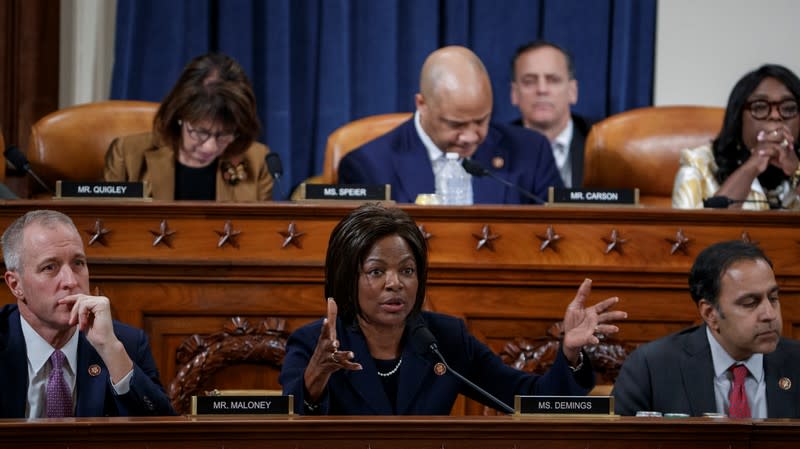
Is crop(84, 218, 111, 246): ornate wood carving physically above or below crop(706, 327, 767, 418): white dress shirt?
above

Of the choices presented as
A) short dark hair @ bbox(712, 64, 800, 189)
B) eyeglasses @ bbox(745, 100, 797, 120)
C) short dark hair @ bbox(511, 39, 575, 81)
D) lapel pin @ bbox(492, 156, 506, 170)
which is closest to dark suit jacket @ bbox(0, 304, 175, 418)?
lapel pin @ bbox(492, 156, 506, 170)

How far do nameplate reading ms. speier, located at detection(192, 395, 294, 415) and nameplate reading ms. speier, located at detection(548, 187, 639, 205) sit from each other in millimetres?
1522

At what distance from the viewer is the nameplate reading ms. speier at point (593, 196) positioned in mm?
3656

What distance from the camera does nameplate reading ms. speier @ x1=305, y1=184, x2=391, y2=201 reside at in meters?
3.63

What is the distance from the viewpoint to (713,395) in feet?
10.3

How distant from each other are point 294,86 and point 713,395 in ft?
9.49

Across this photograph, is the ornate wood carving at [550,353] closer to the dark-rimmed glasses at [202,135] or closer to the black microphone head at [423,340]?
the black microphone head at [423,340]

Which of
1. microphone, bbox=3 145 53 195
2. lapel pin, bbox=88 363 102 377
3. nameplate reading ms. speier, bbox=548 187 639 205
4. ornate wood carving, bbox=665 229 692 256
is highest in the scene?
microphone, bbox=3 145 53 195

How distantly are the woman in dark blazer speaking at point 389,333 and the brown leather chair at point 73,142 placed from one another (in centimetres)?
189

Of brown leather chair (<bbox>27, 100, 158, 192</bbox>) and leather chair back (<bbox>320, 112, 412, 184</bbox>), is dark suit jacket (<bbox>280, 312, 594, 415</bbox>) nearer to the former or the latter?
leather chair back (<bbox>320, 112, 412, 184</bbox>)

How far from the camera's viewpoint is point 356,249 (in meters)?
2.87

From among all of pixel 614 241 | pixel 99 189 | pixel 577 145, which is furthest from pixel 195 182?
pixel 577 145

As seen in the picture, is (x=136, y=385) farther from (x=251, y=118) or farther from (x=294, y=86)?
(x=294, y=86)

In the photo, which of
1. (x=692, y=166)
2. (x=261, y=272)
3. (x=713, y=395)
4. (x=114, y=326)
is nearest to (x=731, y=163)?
(x=692, y=166)
